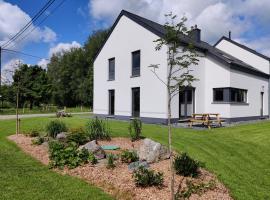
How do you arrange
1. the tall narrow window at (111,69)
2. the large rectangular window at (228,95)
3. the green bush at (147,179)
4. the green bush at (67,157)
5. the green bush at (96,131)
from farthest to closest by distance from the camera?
the tall narrow window at (111,69)
the large rectangular window at (228,95)
the green bush at (96,131)
the green bush at (67,157)
the green bush at (147,179)

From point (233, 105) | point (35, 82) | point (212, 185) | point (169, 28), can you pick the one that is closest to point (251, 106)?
point (233, 105)

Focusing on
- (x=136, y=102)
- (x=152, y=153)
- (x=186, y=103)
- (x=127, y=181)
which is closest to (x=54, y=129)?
(x=152, y=153)

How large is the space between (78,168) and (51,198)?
194 cm

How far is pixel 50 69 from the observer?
62781 millimetres

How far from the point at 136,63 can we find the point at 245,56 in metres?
13.1

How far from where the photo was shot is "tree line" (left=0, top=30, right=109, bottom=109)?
52156 mm

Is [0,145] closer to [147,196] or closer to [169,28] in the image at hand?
[147,196]

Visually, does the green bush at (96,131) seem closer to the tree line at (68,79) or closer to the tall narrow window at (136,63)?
the tall narrow window at (136,63)

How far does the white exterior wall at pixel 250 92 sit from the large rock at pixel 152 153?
536 inches

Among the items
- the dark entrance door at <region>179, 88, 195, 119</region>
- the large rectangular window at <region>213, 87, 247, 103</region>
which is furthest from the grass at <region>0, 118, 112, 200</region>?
the large rectangular window at <region>213, 87, 247, 103</region>

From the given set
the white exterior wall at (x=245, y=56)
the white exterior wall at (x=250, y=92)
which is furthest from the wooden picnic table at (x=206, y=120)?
the white exterior wall at (x=245, y=56)

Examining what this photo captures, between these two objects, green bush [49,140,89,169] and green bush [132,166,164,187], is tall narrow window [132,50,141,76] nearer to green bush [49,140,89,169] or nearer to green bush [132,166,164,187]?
green bush [49,140,89,169]

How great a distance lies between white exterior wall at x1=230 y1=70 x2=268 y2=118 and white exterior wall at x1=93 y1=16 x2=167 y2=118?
5.95 m

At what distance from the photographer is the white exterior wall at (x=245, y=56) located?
26328 mm
